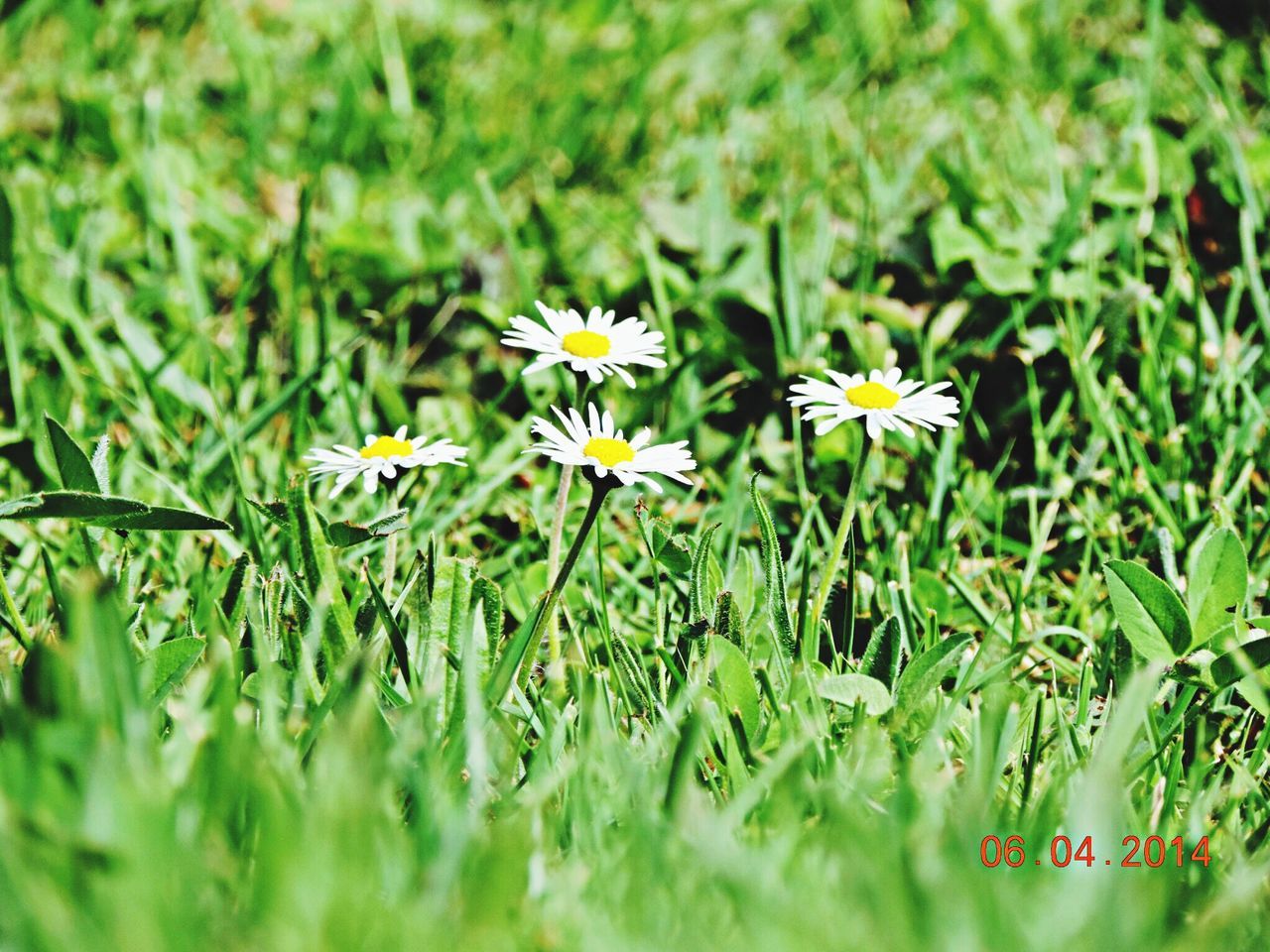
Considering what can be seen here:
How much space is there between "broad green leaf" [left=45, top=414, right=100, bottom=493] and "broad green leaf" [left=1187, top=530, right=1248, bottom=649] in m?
1.37

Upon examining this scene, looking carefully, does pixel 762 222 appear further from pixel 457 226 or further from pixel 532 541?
pixel 532 541

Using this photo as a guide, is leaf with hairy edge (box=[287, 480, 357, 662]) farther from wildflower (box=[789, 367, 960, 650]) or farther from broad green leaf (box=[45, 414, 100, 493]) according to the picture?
wildflower (box=[789, 367, 960, 650])

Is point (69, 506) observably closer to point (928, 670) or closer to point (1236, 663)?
point (928, 670)

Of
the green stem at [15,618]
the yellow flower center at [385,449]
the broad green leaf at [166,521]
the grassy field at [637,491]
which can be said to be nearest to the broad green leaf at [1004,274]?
the grassy field at [637,491]

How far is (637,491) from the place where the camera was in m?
2.09

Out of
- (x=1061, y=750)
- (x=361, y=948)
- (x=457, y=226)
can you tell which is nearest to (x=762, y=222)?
(x=457, y=226)

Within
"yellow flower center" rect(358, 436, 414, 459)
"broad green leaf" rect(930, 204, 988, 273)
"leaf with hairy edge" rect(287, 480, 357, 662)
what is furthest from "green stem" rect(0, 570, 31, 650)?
"broad green leaf" rect(930, 204, 988, 273)

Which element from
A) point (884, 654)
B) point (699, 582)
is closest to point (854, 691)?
point (884, 654)

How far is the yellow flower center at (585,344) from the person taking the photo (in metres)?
1.56

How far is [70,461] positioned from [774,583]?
865mm

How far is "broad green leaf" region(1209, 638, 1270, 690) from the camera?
1426 mm

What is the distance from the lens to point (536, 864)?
42.2 inches

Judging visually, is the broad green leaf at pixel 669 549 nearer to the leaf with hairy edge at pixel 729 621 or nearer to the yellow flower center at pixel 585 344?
the leaf with hairy edge at pixel 729 621

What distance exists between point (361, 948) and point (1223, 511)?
4.47 feet
